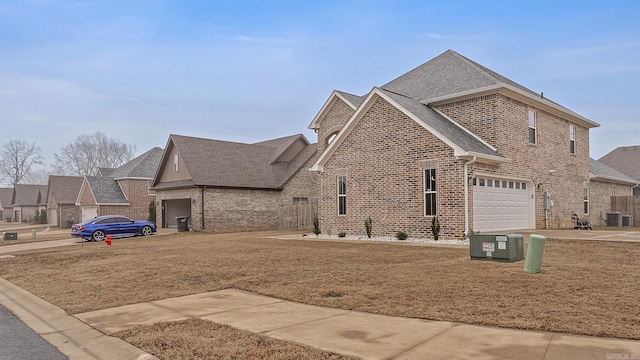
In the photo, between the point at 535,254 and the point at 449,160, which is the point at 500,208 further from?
the point at 535,254

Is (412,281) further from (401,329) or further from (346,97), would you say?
(346,97)

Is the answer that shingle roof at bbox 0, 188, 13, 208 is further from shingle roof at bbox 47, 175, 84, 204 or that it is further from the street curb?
the street curb

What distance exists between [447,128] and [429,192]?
289 centimetres

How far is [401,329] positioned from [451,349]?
0.94 m

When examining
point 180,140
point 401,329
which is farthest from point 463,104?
point 180,140

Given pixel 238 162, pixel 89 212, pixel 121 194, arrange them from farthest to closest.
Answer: pixel 121 194 < pixel 89 212 < pixel 238 162

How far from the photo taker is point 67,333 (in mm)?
6441

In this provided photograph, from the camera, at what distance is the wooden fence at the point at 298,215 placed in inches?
1223

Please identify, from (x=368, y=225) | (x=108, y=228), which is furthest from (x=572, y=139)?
(x=108, y=228)

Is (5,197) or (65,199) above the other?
(5,197)

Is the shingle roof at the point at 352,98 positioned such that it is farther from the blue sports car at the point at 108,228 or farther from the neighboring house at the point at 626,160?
the neighboring house at the point at 626,160

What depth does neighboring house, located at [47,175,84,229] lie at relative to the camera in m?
49.5

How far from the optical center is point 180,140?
32.5m

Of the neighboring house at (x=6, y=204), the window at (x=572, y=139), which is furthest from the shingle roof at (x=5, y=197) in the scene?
the window at (x=572, y=139)
